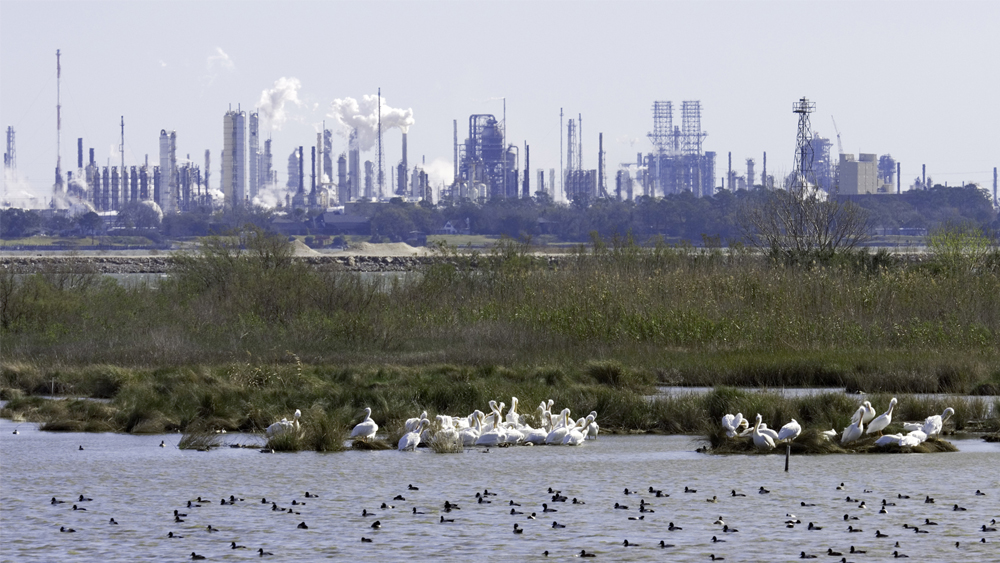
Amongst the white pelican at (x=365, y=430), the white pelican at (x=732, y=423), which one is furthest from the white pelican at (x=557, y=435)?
the white pelican at (x=365, y=430)

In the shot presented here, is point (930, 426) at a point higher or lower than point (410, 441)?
higher

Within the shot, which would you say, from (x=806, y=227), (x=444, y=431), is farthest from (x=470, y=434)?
(x=806, y=227)

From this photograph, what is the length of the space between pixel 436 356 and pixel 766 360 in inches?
285

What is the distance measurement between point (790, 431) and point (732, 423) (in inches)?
32.9

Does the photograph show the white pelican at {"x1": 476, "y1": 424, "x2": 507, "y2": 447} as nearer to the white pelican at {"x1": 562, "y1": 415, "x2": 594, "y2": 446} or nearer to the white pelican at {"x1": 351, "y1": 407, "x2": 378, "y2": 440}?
the white pelican at {"x1": 562, "y1": 415, "x2": 594, "y2": 446}

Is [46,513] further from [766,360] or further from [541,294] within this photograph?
[541,294]

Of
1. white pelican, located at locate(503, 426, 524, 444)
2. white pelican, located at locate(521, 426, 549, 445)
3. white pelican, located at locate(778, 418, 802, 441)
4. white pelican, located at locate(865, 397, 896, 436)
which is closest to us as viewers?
white pelican, located at locate(778, 418, 802, 441)

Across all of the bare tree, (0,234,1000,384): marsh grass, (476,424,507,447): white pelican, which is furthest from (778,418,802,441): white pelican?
the bare tree

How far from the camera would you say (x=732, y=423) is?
1861 cm

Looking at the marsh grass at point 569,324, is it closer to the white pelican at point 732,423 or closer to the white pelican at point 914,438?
the white pelican at point 732,423

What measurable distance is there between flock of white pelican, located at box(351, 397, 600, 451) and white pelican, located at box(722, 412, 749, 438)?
80.4 inches

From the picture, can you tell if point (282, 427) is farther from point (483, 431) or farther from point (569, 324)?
point (569, 324)

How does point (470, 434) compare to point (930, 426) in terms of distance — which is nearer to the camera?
point (930, 426)

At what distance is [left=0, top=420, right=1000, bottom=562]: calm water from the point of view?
12.1 m
